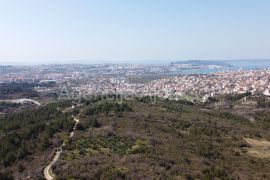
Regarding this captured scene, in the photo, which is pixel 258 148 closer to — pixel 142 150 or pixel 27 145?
pixel 142 150

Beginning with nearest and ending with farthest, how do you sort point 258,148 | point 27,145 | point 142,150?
point 142,150 → point 27,145 → point 258,148

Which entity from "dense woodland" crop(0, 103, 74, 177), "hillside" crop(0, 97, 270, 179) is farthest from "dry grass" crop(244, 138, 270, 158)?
"dense woodland" crop(0, 103, 74, 177)

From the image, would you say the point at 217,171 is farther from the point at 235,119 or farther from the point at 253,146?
the point at 235,119

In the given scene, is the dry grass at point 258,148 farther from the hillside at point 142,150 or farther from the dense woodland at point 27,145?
the dense woodland at point 27,145

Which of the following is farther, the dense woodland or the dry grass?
the dry grass

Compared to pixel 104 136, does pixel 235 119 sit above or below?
below

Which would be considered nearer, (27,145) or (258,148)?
(27,145)

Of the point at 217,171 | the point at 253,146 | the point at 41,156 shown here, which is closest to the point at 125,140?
the point at 41,156

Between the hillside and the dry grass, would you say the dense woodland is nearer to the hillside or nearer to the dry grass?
the hillside

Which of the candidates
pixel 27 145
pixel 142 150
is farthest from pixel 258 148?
pixel 27 145

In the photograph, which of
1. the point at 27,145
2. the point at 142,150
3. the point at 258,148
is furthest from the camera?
the point at 258,148

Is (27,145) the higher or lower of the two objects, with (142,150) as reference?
lower
